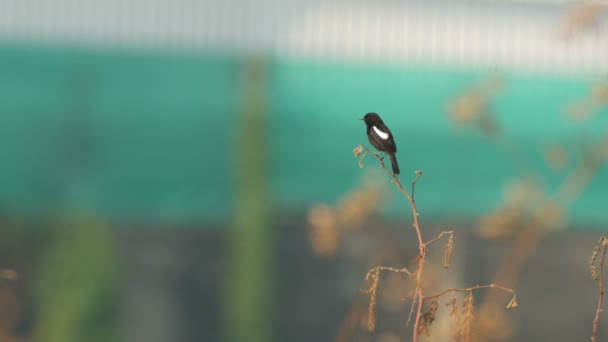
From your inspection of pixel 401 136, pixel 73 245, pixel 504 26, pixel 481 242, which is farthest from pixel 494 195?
pixel 73 245

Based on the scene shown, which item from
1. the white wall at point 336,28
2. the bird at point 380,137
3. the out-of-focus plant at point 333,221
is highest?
the white wall at point 336,28

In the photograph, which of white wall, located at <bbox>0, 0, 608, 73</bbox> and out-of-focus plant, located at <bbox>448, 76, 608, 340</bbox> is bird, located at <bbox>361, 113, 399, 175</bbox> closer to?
out-of-focus plant, located at <bbox>448, 76, 608, 340</bbox>

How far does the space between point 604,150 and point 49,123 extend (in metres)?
3.04

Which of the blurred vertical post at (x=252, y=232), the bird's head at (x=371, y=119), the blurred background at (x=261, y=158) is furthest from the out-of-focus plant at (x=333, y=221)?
the bird's head at (x=371, y=119)

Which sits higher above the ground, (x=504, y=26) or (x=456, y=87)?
(x=504, y=26)

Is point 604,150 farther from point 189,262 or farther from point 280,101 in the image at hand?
point 189,262

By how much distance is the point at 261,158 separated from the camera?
4.85 metres

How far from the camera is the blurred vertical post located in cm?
482

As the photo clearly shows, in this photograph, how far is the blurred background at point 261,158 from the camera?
475 centimetres

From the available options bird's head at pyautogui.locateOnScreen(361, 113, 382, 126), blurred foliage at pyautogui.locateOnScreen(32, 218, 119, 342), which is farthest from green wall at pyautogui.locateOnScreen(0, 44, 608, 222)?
bird's head at pyautogui.locateOnScreen(361, 113, 382, 126)

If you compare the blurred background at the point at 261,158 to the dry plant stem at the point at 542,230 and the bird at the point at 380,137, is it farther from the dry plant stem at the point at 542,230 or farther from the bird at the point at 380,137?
the bird at the point at 380,137

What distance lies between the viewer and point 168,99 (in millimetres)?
4875

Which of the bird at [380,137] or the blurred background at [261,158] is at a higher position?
the bird at [380,137]

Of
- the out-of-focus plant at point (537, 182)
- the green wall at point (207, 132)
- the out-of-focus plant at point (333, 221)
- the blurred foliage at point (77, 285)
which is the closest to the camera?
the out-of-focus plant at point (333, 221)
